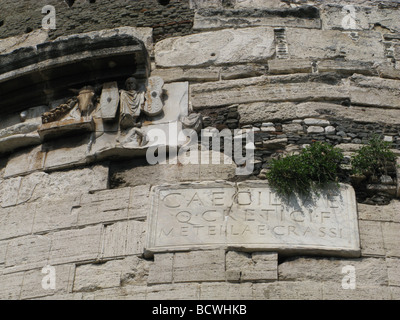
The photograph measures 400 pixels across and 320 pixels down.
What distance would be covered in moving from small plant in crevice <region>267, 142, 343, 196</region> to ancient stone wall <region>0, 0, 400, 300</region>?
6.5 inches

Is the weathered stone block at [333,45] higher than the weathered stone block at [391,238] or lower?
higher

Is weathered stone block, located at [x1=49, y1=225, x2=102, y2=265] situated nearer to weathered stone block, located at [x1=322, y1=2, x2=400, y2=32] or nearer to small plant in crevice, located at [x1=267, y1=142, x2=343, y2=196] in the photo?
small plant in crevice, located at [x1=267, y1=142, x2=343, y2=196]

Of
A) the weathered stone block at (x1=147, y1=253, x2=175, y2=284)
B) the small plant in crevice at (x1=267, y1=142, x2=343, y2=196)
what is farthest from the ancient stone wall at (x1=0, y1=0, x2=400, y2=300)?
the small plant in crevice at (x1=267, y1=142, x2=343, y2=196)

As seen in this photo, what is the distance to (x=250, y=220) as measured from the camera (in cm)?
648

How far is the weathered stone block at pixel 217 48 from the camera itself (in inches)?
323

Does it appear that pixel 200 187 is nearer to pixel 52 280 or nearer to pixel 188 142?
pixel 188 142

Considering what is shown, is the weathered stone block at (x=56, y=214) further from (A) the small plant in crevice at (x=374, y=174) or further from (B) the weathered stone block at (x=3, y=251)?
(A) the small plant in crevice at (x=374, y=174)

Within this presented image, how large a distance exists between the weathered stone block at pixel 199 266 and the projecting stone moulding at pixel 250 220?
0.07 meters

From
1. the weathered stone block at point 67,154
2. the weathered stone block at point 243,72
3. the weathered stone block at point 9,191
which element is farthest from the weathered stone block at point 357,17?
the weathered stone block at point 9,191

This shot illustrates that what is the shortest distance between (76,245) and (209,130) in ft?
5.55

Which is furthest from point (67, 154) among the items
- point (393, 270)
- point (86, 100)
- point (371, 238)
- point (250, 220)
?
point (393, 270)

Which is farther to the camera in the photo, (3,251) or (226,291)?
(3,251)

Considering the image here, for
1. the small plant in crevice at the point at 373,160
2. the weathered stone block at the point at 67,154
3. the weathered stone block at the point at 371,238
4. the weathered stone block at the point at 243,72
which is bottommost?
the weathered stone block at the point at 371,238

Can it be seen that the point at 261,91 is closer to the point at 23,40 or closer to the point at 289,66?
the point at 289,66
